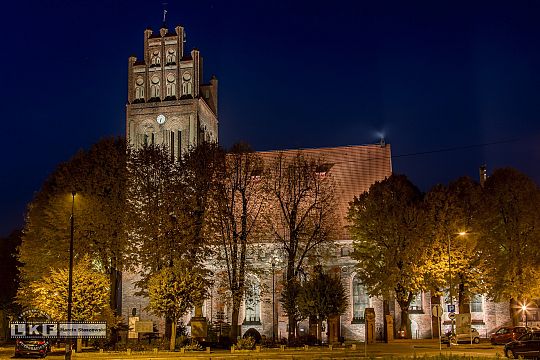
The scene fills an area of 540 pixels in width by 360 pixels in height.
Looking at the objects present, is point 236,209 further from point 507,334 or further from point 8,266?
point 8,266

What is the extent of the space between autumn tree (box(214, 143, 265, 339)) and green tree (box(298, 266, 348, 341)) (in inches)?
192

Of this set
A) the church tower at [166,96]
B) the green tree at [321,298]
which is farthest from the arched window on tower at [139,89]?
the green tree at [321,298]

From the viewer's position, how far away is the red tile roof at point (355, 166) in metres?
74.8

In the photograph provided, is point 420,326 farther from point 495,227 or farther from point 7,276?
point 7,276

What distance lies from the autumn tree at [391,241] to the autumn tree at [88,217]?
21092 millimetres

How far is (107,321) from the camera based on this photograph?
49125 millimetres

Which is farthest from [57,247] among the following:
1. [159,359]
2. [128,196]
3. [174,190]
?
[159,359]

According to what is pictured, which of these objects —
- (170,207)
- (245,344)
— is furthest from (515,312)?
(170,207)

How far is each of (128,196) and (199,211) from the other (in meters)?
5.97

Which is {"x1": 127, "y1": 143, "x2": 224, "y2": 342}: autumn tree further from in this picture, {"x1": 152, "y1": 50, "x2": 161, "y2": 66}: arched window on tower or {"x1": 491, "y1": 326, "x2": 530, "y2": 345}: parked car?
{"x1": 152, "y1": 50, "x2": 161, "y2": 66}: arched window on tower

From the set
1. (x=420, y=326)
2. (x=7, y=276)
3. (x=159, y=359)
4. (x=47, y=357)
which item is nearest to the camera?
(x=159, y=359)

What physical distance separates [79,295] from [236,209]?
1599 centimetres

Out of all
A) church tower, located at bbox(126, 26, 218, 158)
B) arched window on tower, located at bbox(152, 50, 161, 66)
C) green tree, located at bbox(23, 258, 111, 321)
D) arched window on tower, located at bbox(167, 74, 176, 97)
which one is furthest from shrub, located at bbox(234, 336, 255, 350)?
arched window on tower, located at bbox(152, 50, 161, 66)

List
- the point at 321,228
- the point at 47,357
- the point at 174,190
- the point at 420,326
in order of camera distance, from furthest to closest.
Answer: the point at 420,326 < the point at 321,228 < the point at 174,190 < the point at 47,357
